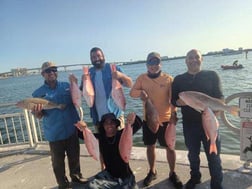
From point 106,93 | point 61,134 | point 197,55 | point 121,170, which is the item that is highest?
point 197,55

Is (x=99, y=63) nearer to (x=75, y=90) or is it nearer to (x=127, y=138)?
(x=75, y=90)

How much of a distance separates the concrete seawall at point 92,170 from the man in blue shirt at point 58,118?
0.66 metres

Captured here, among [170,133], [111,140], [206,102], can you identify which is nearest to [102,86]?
[111,140]

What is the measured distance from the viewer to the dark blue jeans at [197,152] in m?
3.33

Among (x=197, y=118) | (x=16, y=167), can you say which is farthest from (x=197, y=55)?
(x=16, y=167)

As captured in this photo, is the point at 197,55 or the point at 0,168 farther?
the point at 0,168

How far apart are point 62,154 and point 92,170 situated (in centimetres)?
98

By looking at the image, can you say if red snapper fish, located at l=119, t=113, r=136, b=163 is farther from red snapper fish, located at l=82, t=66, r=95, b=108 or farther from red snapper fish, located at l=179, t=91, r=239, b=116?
red snapper fish, located at l=179, t=91, r=239, b=116

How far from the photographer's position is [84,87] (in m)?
3.13

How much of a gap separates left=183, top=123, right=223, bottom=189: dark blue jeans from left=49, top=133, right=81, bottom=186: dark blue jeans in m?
1.81

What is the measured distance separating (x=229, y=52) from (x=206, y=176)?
12226 cm

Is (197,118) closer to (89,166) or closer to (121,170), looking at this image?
(121,170)

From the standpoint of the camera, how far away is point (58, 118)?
12.2 ft

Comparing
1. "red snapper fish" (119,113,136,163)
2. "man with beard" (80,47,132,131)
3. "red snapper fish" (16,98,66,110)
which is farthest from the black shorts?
"red snapper fish" (16,98,66,110)
